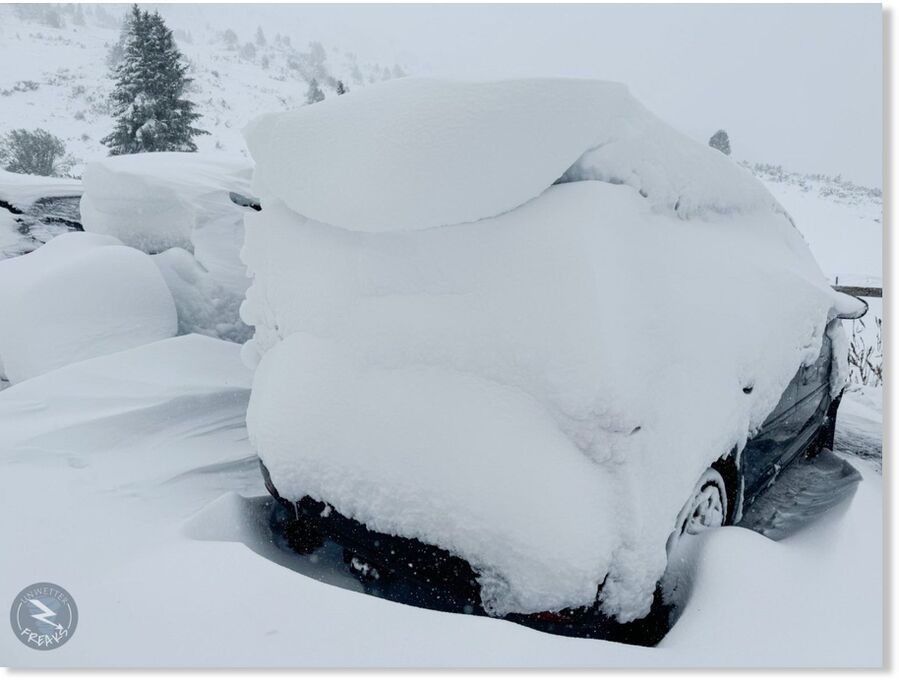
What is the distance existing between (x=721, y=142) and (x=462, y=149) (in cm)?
152

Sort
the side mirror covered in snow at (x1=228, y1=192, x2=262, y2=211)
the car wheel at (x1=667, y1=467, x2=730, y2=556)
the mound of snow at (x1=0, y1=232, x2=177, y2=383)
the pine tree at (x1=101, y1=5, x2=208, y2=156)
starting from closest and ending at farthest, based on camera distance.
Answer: the car wheel at (x1=667, y1=467, x2=730, y2=556) → the mound of snow at (x1=0, y1=232, x2=177, y2=383) → the pine tree at (x1=101, y1=5, x2=208, y2=156) → the side mirror covered in snow at (x1=228, y1=192, x2=262, y2=211)

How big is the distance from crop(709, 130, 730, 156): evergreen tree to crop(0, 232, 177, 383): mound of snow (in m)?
3.11

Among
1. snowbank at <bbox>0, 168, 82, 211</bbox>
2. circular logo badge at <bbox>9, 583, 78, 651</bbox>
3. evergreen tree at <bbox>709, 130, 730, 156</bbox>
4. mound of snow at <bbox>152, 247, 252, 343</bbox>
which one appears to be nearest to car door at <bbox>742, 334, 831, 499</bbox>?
evergreen tree at <bbox>709, 130, 730, 156</bbox>

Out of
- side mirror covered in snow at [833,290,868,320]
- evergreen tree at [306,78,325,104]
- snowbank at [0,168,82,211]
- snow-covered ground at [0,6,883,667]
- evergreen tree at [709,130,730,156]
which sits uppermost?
evergreen tree at [306,78,325,104]

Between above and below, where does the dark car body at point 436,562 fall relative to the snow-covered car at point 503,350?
below

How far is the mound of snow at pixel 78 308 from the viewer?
3.46 meters

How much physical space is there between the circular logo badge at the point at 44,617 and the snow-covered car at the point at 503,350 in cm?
61

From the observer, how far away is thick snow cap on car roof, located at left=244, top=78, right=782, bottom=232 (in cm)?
167

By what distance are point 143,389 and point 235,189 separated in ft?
5.49

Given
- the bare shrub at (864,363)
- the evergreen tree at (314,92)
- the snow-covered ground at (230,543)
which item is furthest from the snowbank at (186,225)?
the bare shrub at (864,363)

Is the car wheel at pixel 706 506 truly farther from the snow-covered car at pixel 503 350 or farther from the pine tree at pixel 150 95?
the pine tree at pixel 150 95

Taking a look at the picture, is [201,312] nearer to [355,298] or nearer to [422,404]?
[355,298]

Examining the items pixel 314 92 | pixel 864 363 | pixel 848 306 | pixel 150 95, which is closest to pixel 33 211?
pixel 150 95

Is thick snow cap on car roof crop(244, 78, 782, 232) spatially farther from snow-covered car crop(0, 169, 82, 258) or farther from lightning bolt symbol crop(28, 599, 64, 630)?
snow-covered car crop(0, 169, 82, 258)
